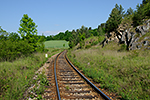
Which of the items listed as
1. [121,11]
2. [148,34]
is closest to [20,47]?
[148,34]

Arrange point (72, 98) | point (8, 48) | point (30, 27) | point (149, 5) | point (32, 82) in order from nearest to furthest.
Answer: point (72, 98), point (32, 82), point (8, 48), point (149, 5), point (30, 27)

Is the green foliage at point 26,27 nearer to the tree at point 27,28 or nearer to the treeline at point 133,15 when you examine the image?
the tree at point 27,28

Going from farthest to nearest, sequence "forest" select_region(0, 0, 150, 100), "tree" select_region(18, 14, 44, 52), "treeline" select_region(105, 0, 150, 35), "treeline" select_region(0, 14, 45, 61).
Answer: "tree" select_region(18, 14, 44, 52) < "treeline" select_region(105, 0, 150, 35) < "treeline" select_region(0, 14, 45, 61) < "forest" select_region(0, 0, 150, 100)

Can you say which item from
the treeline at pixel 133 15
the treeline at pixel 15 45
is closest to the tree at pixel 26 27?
the treeline at pixel 15 45

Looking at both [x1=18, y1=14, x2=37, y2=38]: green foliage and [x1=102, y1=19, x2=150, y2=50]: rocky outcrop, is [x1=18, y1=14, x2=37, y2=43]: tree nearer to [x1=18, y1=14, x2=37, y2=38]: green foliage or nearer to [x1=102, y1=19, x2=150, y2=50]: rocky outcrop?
[x1=18, y1=14, x2=37, y2=38]: green foliage

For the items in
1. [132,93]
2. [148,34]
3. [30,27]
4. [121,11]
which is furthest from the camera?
[30,27]

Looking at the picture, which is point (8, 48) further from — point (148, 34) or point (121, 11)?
point (121, 11)

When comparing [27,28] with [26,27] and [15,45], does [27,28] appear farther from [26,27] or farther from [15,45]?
[15,45]

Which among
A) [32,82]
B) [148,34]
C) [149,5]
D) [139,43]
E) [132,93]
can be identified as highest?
[149,5]

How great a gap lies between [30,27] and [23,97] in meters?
22.8

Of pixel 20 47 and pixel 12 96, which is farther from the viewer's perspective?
pixel 20 47

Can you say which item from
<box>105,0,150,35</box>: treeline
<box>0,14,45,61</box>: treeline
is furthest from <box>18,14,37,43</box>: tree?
<box>105,0,150,35</box>: treeline

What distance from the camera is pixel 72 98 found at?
545 cm

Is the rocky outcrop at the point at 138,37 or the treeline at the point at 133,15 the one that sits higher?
the treeline at the point at 133,15
